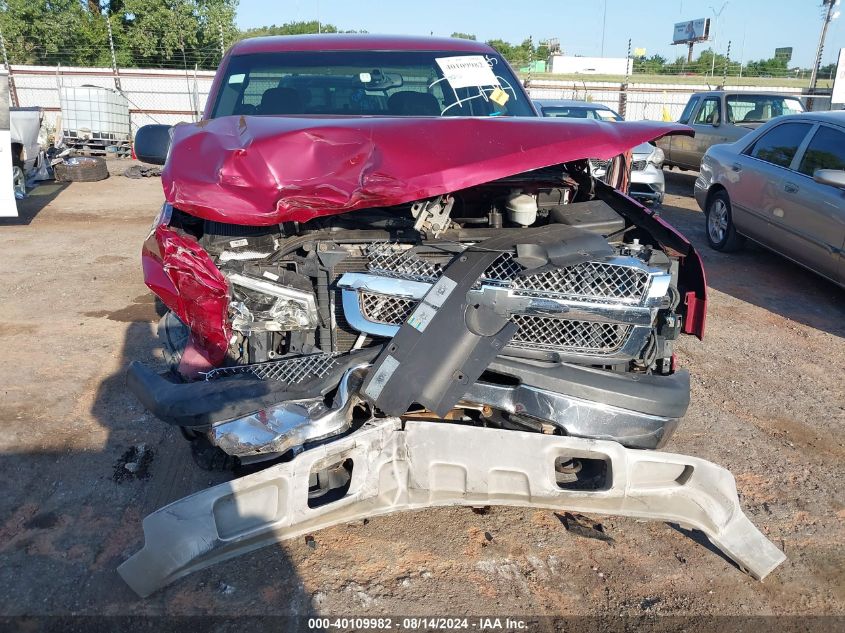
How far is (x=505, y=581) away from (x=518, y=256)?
1267 millimetres

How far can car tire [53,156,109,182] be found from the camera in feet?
A: 40.1

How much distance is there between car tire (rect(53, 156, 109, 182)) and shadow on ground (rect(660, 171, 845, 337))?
1051cm

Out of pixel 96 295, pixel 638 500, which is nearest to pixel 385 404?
pixel 638 500

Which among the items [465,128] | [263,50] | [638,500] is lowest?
[638,500]

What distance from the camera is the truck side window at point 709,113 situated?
36.4 ft

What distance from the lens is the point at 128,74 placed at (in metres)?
17.1

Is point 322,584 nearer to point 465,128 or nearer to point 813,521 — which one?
point 465,128

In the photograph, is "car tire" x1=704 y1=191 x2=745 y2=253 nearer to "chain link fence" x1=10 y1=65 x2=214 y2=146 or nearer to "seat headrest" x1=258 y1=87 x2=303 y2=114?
"seat headrest" x1=258 y1=87 x2=303 y2=114

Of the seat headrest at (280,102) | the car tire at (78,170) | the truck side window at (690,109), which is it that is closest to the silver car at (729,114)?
the truck side window at (690,109)

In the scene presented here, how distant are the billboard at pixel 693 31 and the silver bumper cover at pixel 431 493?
200ft

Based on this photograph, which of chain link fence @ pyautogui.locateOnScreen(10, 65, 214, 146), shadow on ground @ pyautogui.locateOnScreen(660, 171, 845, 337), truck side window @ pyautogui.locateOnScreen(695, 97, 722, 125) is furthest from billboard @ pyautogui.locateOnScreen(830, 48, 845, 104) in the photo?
chain link fence @ pyautogui.locateOnScreen(10, 65, 214, 146)

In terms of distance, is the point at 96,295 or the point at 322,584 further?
the point at 96,295

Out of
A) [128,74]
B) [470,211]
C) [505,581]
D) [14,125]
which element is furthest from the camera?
[128,74]

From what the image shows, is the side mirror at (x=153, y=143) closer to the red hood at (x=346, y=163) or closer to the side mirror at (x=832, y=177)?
the red hood at (x=346, y=163)
